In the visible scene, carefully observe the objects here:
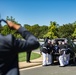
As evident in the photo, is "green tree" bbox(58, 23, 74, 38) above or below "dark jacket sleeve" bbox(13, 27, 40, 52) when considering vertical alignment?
above

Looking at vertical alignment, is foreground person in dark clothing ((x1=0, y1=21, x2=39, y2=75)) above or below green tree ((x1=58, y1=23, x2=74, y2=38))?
below

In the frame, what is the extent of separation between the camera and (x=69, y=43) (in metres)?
17.9

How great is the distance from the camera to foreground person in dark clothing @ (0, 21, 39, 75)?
113 inches

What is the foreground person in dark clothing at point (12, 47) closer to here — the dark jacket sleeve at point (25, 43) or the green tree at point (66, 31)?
the dark jacket sleeve at point (25, 43)

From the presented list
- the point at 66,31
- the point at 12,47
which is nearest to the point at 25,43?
the point at 12,47

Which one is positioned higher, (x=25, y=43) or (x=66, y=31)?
(x=66, y=31)

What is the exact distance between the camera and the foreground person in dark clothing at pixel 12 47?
9.41 feet

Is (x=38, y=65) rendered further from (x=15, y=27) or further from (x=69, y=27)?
(x=69, y=27)

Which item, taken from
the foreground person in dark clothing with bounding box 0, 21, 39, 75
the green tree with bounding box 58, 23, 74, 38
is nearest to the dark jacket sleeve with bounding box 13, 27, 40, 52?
the foreground person in dark clothing with bounding box 0, 21, 39, 75

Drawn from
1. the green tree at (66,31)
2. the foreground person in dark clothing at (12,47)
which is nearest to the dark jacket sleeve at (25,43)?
the foreground person in dark clothing at (12,47)

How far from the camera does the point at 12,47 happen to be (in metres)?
2.88

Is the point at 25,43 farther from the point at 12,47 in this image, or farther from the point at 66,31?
the point at 66,31

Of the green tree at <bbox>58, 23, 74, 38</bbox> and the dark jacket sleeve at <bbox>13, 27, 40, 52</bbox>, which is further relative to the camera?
the green tree at <bbox>58, 23, 74, 38</bbox>

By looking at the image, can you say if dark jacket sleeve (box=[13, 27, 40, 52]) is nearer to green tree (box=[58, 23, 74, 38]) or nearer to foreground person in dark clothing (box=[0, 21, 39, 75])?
foreground person in dark clothing (box=[0, 21, 39, 75])
